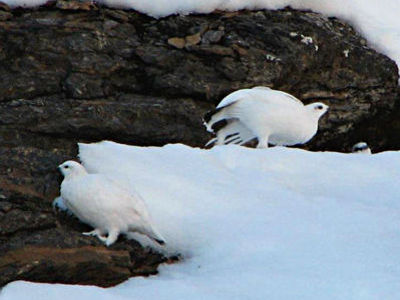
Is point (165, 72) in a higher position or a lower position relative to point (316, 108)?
lower

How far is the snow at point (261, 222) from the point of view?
564 centimetres

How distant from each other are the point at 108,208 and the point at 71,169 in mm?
438

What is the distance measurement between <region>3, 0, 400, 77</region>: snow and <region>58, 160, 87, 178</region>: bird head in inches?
139

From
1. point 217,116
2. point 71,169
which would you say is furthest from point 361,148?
point 71,169

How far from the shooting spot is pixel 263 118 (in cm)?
863

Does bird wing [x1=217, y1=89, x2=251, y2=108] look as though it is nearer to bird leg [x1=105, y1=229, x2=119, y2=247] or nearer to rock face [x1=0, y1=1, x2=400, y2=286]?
rock face [x1=0, y1=1, x2=400, y2=286]

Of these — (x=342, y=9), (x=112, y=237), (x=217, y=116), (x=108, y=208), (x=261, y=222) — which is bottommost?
(x=217, y=116)

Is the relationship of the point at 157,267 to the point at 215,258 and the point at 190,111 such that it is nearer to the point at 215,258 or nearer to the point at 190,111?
the point at 215,258

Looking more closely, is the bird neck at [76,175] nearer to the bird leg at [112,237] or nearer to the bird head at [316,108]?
the bird leg at [112,237]

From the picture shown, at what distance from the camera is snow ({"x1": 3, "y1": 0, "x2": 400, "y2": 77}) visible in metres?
10.3

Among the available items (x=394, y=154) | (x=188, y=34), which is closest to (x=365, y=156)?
(x=394, y=154)

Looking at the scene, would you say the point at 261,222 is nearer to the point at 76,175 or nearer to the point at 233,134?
the point at 76,175

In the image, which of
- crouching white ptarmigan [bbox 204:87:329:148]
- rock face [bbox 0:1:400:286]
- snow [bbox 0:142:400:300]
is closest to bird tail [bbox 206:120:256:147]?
crouching white ptarmigan [bbox 204:87:329:148]

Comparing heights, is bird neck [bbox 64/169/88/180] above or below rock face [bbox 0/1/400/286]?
above
